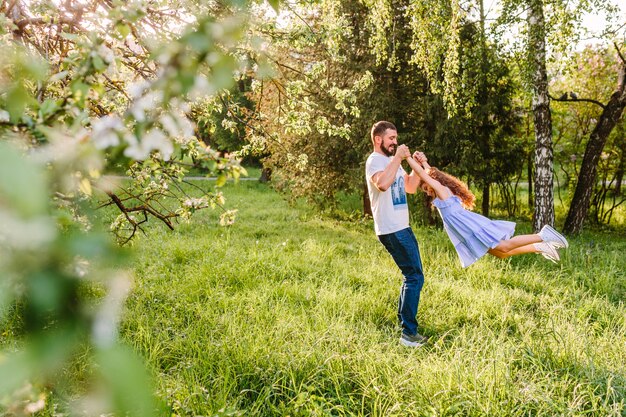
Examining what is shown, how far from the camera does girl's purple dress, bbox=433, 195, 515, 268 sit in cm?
432

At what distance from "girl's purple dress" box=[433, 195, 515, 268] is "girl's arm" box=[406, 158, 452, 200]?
0.21 feet

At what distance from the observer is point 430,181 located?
4.48 metres

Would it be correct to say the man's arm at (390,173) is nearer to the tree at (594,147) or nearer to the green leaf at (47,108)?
the green leaf at (47,108)

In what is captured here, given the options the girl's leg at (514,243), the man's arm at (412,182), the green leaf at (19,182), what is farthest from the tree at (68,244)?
the girl's leg at (514,243)

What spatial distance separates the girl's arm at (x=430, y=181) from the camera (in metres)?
4.41

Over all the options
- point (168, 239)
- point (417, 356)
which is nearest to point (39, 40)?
point (417, 356)

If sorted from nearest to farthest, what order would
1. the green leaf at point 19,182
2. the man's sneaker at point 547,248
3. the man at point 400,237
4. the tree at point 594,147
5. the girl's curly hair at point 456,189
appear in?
the green leaf at point 19,182 → the man at point 400,237 → the man's sneaker at point 547,248 → the girl's curly hair at point 456,189 → the tree at point 594,147

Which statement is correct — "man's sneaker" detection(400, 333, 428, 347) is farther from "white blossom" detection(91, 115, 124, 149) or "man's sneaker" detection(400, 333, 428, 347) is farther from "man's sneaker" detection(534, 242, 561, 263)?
"white blossom" detection(91, 115, 124, 149)

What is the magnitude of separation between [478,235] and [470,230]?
0.09 m

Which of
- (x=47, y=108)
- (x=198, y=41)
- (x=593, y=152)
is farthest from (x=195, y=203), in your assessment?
(x=593, y=152)

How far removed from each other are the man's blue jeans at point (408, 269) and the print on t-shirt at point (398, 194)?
0.77 ft

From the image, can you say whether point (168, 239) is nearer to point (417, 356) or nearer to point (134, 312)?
point (134, 312)

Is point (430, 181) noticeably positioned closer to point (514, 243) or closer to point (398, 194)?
point (398, 194)

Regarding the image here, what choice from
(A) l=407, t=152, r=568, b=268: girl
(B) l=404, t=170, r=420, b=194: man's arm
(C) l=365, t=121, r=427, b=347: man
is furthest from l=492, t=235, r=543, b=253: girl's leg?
(B) l=404, t=170, r=420, b=194: man's arm
